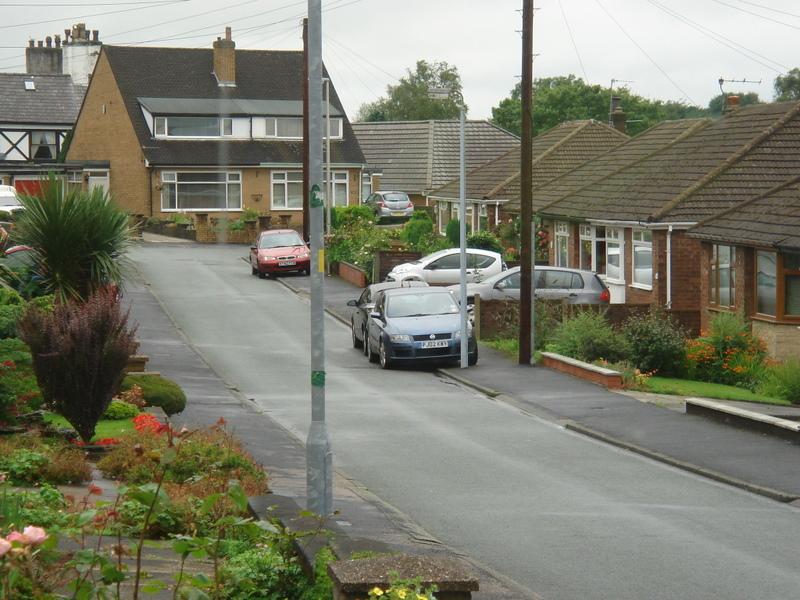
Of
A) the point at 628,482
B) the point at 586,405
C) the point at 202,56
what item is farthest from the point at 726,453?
the point at 202,56

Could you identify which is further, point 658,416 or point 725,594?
point 658,416

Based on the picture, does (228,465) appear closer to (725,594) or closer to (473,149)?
(725,594)

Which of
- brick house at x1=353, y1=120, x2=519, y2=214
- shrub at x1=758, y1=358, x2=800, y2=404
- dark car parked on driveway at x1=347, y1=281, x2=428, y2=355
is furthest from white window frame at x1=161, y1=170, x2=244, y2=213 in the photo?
shrub at x1=758, y1=358, x2=800, y2=404

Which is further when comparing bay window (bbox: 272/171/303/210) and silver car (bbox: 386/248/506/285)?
bay window (bbox: 272/171/303/210)

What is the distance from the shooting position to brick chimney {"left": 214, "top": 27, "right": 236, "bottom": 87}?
7262cm

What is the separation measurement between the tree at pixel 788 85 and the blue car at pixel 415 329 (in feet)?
322

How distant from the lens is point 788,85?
124500 millimetres

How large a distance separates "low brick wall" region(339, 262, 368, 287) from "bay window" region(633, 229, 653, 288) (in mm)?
10830

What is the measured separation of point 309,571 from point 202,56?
68.8 meters

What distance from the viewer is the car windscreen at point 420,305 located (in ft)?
98.9

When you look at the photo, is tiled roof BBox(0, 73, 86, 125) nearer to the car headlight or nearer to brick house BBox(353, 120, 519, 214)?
brick house BBox(353, 120, 519, 214)

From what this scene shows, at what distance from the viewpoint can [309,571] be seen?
8.30 m

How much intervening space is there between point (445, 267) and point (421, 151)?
141ft

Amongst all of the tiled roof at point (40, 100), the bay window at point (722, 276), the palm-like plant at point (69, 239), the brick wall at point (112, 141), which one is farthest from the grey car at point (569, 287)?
the tiled roof at point (40, 100)
